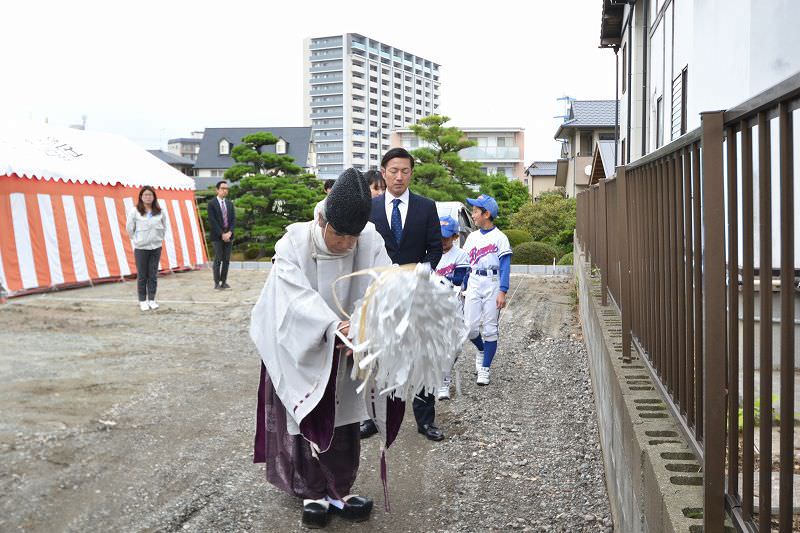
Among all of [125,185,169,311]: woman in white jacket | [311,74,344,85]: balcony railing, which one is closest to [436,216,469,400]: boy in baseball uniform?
[125,185,169,311]: woman in white jacket

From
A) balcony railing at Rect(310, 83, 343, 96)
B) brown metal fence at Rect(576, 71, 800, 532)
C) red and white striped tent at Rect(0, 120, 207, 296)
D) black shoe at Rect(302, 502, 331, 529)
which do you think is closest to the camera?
brown metal fence at Rect(576, 71, 800, 532)

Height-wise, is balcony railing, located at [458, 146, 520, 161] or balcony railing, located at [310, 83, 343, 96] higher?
balcony railing, located at [310, 83, 343, 96]

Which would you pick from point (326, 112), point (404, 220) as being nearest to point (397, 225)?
point (404, 220)

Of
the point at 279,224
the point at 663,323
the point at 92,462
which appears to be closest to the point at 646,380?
the point at 663,323

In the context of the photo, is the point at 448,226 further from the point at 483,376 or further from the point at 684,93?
the point at 684,93

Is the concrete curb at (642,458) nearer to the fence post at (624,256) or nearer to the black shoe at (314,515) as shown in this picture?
the fence post at (624,256)

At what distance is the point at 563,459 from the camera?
15.7ft

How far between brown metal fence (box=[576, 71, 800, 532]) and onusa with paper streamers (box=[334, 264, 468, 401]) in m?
0.94

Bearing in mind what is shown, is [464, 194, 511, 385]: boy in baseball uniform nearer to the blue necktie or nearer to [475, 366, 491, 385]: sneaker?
[475, 366, 491, 385]: sneaker

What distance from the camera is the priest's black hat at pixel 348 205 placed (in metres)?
3.48

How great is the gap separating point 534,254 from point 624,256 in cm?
1463

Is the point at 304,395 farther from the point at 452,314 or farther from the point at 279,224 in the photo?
the point at 279,224

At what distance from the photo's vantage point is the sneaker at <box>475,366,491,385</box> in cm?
671

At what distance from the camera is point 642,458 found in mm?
2592
